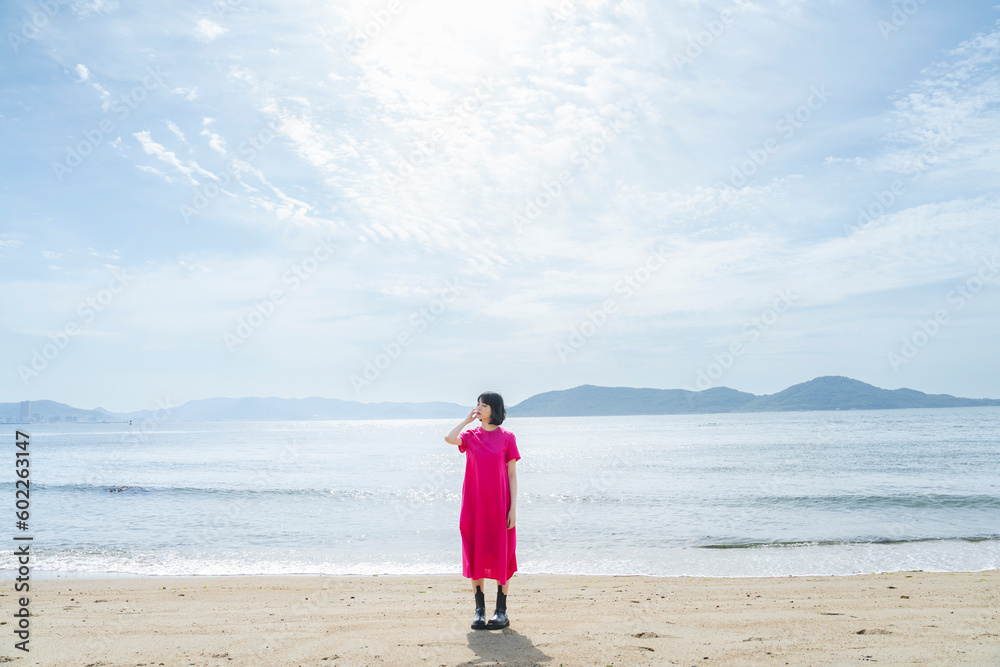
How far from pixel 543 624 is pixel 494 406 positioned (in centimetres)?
255

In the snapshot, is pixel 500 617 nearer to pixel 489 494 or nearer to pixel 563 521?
pixel 489 494

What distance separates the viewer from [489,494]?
5.74 metres

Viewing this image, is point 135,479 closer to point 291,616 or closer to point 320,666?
point 291,616

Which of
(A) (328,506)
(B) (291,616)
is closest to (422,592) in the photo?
(B) (291,616)

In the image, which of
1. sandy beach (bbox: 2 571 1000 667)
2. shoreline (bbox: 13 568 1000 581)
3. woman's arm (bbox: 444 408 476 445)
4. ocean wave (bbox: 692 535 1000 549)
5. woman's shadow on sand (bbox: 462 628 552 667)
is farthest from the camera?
ocean wave (bbox: 692 535 1000 549)

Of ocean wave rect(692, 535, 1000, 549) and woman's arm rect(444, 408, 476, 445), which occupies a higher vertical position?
woman's arm rect(444, 408, 476, 445)

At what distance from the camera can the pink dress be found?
572 cm

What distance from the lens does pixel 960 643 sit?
5.32 meters

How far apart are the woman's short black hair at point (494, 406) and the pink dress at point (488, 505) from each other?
171 millimetres

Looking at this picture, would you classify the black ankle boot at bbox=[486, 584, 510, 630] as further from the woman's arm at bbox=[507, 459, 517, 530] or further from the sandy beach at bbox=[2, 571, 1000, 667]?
the woman's arm at bbox=[507, 459, 517, 530]

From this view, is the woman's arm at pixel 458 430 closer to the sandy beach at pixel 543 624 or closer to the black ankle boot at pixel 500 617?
the black ankle boot at pixel 500 617

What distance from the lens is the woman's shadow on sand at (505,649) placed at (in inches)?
197

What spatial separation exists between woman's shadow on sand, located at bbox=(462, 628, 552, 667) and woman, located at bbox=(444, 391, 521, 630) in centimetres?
49

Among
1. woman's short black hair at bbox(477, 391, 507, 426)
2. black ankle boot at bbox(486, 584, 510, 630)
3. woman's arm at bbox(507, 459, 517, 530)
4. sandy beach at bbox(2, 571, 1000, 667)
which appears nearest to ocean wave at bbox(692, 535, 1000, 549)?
sandy beach at bbox(2, 571, 1000, 667)
